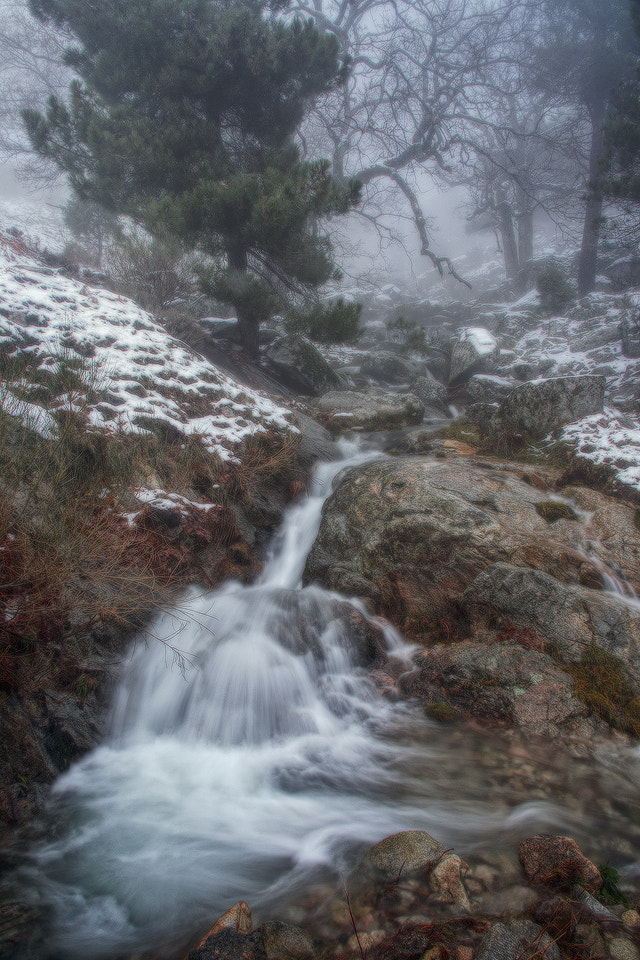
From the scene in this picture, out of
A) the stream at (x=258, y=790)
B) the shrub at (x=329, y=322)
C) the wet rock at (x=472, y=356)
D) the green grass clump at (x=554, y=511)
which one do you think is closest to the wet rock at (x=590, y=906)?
the stream at (x=258, y=790)

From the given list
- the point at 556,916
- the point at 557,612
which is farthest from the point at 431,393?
the point at 556,916

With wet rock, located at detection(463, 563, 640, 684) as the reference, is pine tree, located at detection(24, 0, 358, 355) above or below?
above

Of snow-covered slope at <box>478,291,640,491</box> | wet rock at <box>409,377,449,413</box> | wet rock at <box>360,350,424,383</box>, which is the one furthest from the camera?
wet rock at <box>360,350,424,383</box>

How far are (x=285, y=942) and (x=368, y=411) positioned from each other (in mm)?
8461

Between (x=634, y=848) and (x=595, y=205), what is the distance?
21.8m

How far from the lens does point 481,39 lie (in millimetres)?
16688

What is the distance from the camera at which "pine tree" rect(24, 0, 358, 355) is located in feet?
28.9

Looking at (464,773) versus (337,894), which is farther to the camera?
(464,773)

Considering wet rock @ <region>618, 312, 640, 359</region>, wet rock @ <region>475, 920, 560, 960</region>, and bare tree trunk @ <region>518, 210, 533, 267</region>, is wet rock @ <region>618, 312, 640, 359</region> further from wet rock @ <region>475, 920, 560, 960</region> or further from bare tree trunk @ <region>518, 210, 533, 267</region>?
wet rock @ <region>475, 920, 560, 960</region>

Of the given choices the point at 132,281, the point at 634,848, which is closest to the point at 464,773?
the point at 634,848

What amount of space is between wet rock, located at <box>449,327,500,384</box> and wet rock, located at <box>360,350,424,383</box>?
1.25m

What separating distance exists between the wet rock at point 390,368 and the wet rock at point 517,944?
13.5 metres

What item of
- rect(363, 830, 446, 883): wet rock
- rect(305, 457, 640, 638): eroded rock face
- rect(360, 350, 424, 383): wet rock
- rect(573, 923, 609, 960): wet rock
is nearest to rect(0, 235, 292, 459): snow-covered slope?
rect(305, 457, 640, 638): eroded rock face

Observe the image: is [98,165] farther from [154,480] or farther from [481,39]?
[481,39]
